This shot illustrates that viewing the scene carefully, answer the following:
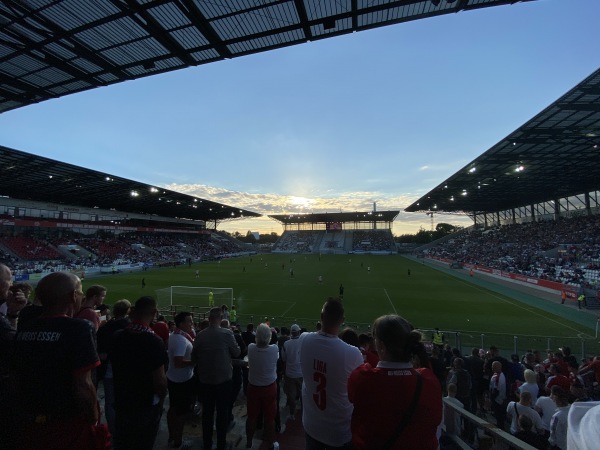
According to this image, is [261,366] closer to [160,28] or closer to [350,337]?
[350,337]

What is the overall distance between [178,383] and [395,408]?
3694mm

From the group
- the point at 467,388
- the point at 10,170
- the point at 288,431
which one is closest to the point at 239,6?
the point at 288,431

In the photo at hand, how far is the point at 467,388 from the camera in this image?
6750 millimetres

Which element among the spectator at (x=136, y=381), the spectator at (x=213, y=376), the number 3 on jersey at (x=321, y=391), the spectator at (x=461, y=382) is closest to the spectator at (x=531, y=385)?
the spectator at (x=461, y=382)

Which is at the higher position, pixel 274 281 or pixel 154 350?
pixel 154 350

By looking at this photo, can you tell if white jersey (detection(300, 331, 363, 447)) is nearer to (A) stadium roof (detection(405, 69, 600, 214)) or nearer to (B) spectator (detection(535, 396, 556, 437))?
(B) spectator (detection(535, 396, 556, 437))

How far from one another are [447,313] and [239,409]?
18238mm

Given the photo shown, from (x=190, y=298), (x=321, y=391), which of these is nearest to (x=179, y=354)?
(x=321, y=391)

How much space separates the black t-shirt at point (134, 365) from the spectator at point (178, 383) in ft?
4.25

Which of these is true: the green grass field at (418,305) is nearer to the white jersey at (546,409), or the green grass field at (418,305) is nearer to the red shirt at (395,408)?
the white jersey at (546,409)

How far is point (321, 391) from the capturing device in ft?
9.43

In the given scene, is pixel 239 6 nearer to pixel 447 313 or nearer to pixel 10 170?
pixel 447 313

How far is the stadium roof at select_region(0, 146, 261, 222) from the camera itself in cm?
3275

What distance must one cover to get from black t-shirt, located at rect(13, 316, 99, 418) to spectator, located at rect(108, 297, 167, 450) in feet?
3.46
